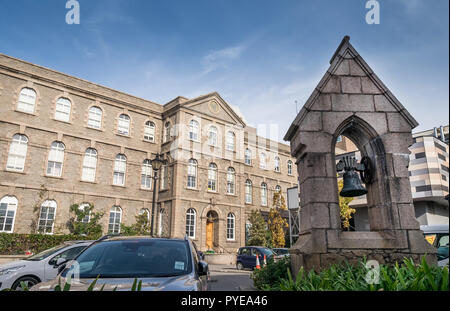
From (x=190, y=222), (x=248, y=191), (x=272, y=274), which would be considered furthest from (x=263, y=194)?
(x=272, y=274)

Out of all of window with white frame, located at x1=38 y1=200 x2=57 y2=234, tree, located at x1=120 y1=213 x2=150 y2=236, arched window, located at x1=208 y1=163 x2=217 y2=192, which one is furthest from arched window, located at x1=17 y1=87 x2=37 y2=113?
arched window, located at x1=208 y1=163 x2=217 y2=192

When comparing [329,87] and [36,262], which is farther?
[36,262]

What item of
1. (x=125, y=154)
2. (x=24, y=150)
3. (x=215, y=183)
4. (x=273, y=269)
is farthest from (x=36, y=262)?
(x=215, y=183)

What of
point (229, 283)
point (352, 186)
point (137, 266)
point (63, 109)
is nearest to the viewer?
point (137, 266)

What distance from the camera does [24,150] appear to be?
20578 mm

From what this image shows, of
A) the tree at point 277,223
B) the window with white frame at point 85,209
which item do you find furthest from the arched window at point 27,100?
the tree at point 277,223

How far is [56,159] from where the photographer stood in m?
21.7

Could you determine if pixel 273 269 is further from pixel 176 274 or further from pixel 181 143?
pixel 181 143

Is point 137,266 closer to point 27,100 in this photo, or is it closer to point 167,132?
point 27,100

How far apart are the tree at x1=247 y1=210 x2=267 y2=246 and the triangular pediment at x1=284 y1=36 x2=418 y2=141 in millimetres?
21880

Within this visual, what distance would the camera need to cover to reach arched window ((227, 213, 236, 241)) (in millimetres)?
27281

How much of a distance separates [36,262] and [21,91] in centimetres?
1675

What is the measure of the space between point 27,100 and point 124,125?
684cm
